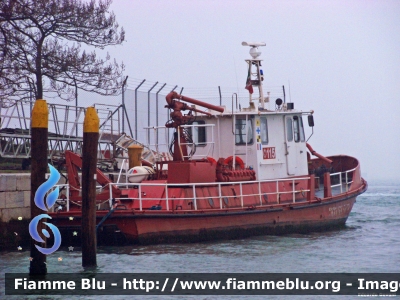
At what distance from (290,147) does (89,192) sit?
8998mm

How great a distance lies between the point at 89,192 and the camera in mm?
14312

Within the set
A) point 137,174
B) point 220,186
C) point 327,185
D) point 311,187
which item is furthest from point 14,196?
point 327,185

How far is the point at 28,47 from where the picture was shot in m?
22.2

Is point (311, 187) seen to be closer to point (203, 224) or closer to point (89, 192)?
point (203, 224)

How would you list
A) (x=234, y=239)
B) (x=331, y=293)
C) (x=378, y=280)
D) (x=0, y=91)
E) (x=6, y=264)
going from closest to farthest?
(x=331, y=293)
(x=378, y=280)
(x=6, y=264)
(x=234, y=239)
(x=0, y=91)

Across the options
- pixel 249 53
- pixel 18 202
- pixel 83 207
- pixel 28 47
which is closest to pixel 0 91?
pixel 28 47

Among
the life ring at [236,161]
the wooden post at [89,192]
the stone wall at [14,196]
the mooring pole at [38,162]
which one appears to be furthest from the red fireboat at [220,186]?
the mooring pole at [38,162]

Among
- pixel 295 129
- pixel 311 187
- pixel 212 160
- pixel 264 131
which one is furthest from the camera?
pixel 295 129

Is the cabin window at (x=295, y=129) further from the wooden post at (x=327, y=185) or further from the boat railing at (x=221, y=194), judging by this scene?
the wooden post at (x=327, y=185)

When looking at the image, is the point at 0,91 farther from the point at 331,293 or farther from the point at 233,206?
the point at 331,293

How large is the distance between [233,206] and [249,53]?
512 cm

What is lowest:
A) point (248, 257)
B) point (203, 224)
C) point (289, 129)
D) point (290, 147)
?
point (248, 257)

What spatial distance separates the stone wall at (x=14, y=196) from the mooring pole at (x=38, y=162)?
3.53 meters

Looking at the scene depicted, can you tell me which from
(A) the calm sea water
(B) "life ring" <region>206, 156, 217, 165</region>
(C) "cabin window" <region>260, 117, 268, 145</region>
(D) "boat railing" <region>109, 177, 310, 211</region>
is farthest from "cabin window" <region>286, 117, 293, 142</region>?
(B) "life ring" <region>206, 156, 217, 165</region>
